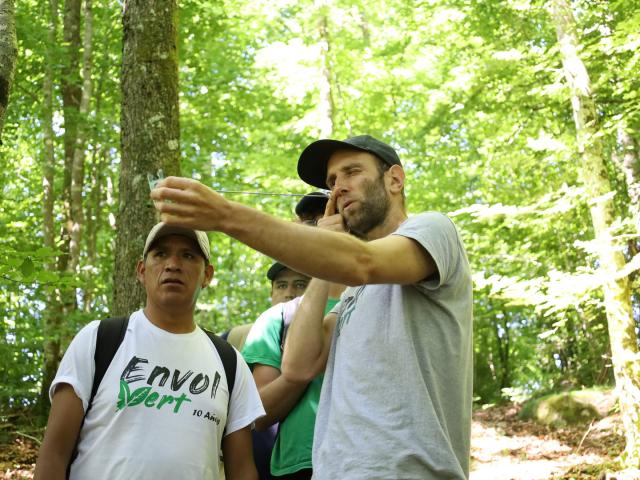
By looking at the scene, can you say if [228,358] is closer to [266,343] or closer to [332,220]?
[266,343]

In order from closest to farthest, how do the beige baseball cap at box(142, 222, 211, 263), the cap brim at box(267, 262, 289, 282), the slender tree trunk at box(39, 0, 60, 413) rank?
the beige baseball cap at box(142, 222, 211, 263)
the cap brim at box(267, 262, 289, 282)
the slender tree trunk at box(39, 0, 60, 413)

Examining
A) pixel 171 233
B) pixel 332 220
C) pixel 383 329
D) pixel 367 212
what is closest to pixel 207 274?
pixel 171 233

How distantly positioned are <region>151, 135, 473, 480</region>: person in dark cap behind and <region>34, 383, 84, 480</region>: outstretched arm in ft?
3.11

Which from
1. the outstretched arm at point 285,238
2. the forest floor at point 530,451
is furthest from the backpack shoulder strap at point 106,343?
the forest floor at point 530,451

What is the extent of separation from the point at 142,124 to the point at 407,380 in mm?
3133

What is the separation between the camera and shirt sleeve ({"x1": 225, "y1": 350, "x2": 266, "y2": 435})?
9.29ft

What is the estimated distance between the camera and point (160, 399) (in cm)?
263

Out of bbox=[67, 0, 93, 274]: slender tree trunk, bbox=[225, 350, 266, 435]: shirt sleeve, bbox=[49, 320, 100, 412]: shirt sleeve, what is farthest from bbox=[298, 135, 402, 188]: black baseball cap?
bbox=[67, 0, 93, 274]: slender tree trunk

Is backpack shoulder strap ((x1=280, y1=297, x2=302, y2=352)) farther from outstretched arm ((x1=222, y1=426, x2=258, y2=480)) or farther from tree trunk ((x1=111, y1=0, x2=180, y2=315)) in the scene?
tree trunk ((x1=111, y1=0, x2=180, y2=315))

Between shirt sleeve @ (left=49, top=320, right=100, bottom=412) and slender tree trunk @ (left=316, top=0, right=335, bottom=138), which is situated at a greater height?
Answer: slender tree trunk @ (left=316, top=0, right=335, bottom=138)

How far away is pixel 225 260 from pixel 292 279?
58.7 feet

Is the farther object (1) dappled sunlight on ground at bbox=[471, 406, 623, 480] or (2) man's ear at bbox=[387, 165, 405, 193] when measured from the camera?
(1) dappled sunlight on ground at bbox=[471, 406, 623, 480]

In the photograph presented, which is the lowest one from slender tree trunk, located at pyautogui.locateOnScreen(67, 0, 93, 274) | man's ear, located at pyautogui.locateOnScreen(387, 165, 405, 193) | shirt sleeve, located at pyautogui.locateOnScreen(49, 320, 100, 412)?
shirt sleeve, located at pyautogui.locateOnScreen(49, 320, 100, 412)

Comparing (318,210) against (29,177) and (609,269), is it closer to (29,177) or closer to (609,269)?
(609,269)
